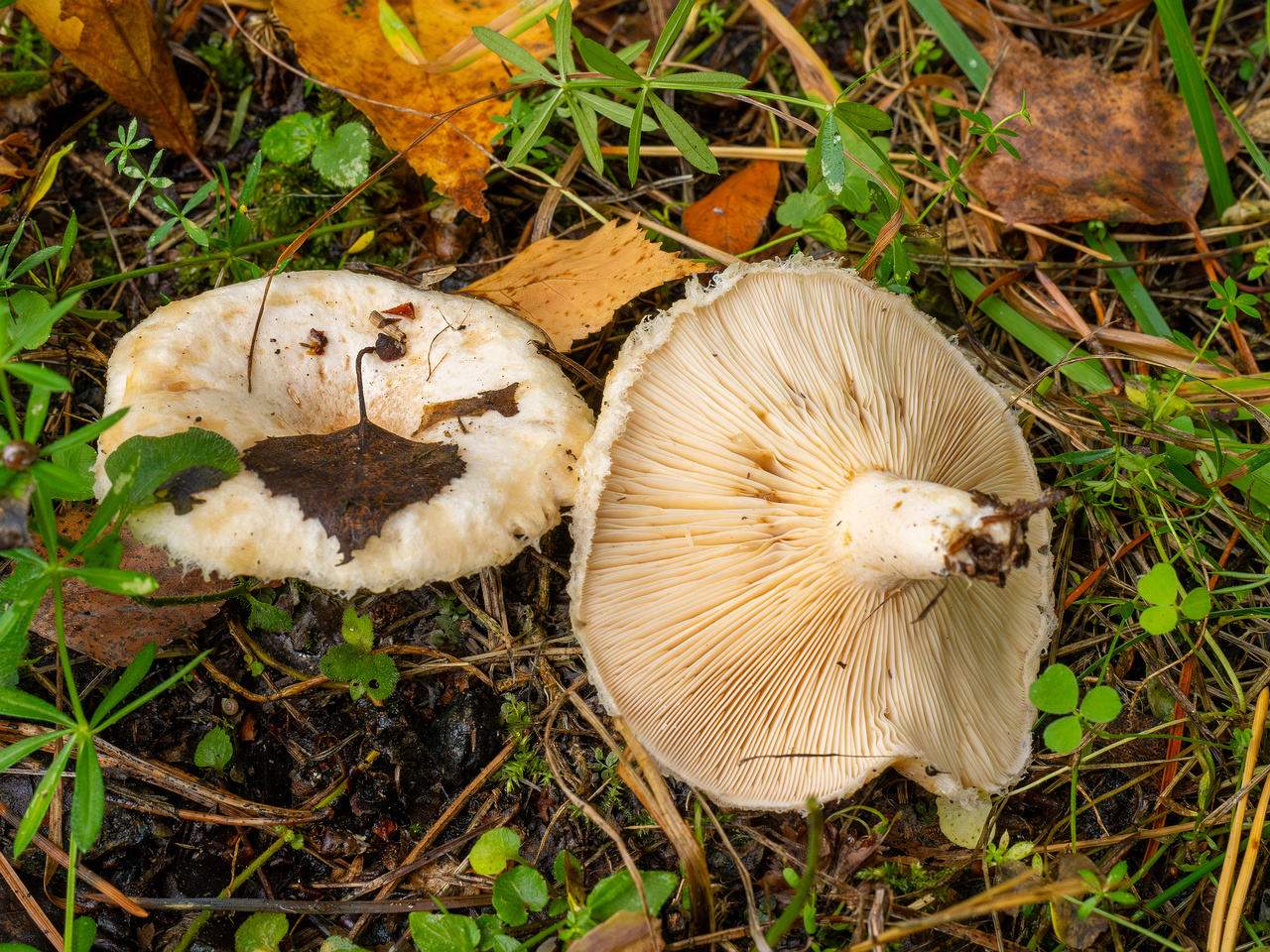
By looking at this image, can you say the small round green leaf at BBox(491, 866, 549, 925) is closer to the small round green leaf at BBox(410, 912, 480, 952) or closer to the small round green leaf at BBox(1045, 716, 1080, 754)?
the small round green leaf at BBox(410, 912, 480, 952)

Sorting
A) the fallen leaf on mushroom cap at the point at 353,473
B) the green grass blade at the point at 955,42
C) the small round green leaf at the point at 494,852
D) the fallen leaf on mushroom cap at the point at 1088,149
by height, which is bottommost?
the small round green leaf at the point at 494,852

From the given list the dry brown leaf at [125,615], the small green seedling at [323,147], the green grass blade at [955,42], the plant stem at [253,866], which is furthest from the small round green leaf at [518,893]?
the green grass blade at [955,42]

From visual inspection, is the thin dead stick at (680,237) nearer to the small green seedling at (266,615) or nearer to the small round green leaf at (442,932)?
the small green seedling at (266,615)

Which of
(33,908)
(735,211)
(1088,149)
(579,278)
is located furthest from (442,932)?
(1088,149)

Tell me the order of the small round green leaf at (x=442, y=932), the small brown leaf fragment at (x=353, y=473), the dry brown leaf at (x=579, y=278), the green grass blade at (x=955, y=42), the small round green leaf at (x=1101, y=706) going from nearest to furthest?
the small brown leaf fragment at (x=353, y=473), the small round green leaf at (x=442, y=932), the small round green leaf at (x=1101, y=706), the dry brown leaf at (x=579, y=278), the green grass blade at (x=955, y=42)

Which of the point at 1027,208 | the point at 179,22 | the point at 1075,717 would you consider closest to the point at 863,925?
the point at 1075,717

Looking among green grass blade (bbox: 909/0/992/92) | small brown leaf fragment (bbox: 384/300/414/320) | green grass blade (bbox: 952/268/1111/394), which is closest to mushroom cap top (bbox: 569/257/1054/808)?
small brown leaf fragment (bbox: 384/300/414/320)
